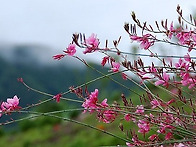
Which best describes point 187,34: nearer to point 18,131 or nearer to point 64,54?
point 64,54

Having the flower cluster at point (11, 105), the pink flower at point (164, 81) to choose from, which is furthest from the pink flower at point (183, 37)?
the flower cluster at point (11, 105)

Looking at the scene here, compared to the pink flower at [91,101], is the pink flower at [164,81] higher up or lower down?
higher up

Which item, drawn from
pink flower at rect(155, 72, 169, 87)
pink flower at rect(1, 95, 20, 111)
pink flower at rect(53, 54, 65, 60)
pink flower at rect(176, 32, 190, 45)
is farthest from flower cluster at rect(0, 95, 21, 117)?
pink flower at rect(176, 32, 190, 45)

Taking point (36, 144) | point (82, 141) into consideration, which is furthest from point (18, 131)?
point (82, 141)

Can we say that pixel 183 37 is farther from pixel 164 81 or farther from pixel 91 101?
pixel 91 101

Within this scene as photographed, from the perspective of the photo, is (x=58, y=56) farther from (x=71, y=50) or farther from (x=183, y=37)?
(x=183, y=37)

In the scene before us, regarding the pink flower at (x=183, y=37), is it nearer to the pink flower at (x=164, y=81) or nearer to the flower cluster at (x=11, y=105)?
the pink flower at (x=164, y=81)

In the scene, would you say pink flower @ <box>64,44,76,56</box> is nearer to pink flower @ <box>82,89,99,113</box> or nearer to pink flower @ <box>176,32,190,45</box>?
pink flower @ <box>82,89,99,113</box>

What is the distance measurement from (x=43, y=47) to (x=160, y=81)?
9804cm

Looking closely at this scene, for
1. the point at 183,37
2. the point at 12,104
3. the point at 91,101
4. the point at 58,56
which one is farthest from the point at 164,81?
the point at 12,104

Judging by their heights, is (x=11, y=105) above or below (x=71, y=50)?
below

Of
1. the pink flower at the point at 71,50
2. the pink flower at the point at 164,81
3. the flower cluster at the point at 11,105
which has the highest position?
the pink flower at the point at 71,50

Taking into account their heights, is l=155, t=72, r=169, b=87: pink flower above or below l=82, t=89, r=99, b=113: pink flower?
above

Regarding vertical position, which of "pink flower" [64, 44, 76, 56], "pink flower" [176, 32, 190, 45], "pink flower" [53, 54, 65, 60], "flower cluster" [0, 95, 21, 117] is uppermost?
"pink flower" [176, 32, 190, 45]
